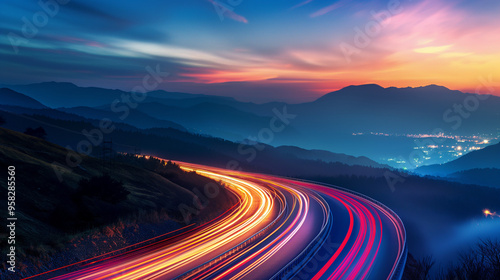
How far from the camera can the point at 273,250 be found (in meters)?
20.4

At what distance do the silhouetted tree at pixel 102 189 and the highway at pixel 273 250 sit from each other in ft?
17.2

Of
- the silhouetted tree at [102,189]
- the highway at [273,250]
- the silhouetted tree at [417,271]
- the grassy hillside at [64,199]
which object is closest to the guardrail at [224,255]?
the highway at [273,250]

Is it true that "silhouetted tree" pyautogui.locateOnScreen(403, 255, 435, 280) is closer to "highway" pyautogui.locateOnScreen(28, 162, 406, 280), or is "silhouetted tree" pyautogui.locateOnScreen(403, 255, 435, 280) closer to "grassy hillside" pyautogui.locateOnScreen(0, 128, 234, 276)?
"highway" pyautogui.locateOnScreen(28, 162, 406, 280)

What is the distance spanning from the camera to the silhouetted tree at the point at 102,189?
21.8 m

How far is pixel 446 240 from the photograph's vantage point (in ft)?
176

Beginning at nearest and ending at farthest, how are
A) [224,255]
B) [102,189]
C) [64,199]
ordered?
1. [224,255]
2. [64,199]
3. [102,189]

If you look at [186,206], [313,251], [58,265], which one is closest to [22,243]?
[58,265]

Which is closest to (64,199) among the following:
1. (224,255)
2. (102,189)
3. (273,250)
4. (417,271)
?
(102,189)

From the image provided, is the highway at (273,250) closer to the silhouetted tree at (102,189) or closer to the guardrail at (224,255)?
the guardrail at (224,255)

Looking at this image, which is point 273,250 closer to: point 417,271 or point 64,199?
point 417,271

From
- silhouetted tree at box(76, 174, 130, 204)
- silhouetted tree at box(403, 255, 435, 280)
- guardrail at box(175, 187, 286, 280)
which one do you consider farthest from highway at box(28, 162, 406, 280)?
silhouetted tree at box(76, 174, 130, 204)

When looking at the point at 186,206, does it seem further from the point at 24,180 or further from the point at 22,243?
the point at 22,243

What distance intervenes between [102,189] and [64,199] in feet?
8.18

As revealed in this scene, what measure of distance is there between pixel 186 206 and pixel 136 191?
4556 millimetres
